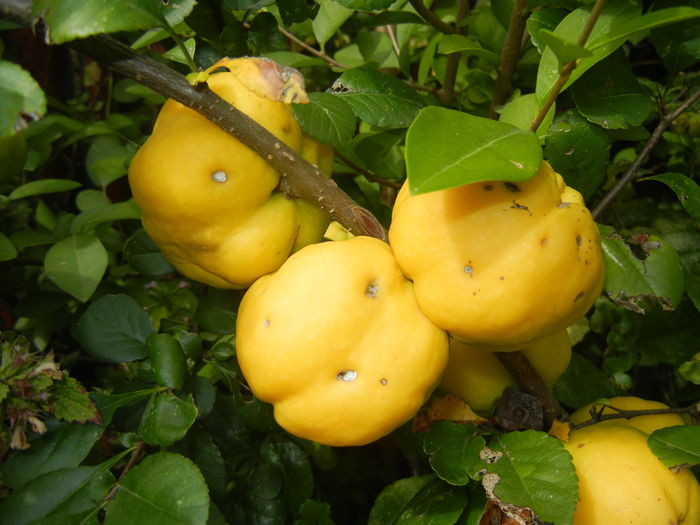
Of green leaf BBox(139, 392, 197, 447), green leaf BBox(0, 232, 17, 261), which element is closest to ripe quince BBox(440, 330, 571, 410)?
green leaf BBox(139, 392, 197, 447)

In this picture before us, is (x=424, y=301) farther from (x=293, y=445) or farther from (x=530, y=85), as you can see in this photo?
(x=530, y=85)

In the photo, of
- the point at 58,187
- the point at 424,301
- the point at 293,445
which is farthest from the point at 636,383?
the point at 58,187

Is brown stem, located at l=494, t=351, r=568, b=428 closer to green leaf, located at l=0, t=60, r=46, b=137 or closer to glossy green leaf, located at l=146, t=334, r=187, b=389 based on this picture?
glossy green leaf, located at l=146, t=334, r=187, b=389

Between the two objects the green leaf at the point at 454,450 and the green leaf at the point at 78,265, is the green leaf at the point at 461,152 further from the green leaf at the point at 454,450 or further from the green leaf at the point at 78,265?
the green leaf at the point at 78,265

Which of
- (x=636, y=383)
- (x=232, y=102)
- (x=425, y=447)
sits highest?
(x=232, y=102)

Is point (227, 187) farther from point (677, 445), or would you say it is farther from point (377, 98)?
point (677, 445)

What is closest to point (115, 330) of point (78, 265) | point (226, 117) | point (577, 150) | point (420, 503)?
point (78, 265)
